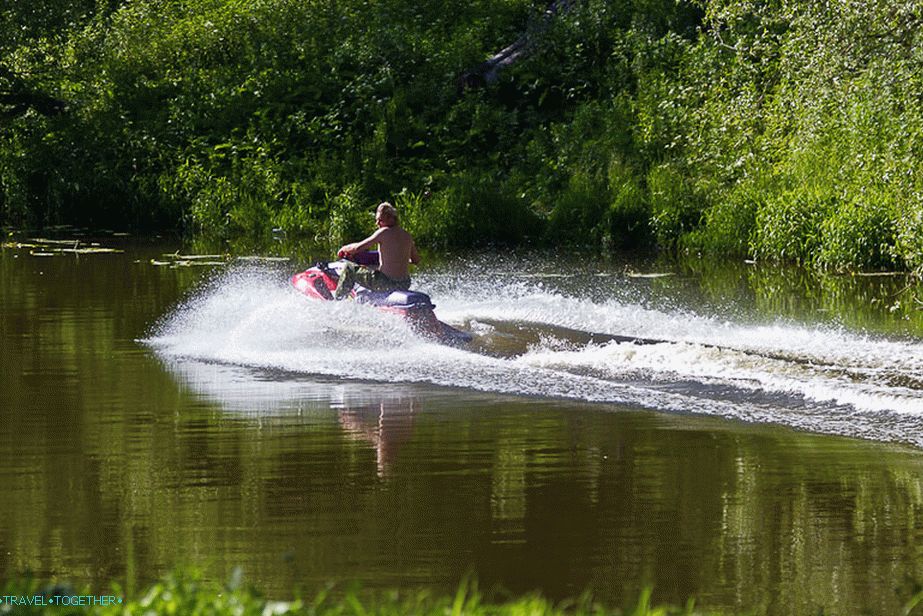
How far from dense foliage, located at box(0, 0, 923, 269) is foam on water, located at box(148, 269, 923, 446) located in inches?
271

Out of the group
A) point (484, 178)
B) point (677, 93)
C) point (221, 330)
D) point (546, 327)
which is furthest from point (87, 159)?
point (546, 327)

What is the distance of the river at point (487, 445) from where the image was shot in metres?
8.05

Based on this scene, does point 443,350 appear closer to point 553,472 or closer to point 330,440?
point 330,440

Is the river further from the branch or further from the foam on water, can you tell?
the branch

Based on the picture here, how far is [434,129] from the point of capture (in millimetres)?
33375

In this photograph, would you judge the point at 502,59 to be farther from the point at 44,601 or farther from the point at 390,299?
the point at 44,601

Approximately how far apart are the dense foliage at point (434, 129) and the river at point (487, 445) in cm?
591

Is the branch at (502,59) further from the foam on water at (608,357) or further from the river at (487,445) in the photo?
the foam on water at (608,357)

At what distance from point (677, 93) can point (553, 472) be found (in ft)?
68.6

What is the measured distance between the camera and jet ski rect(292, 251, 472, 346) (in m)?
16.2

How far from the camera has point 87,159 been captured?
1355 inches

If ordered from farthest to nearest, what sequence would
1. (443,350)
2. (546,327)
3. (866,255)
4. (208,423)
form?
(866,255), (546,327), (443,350), (208,423)

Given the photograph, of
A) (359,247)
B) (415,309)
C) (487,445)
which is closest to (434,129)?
(359,247)

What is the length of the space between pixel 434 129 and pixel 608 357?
19225 mm
